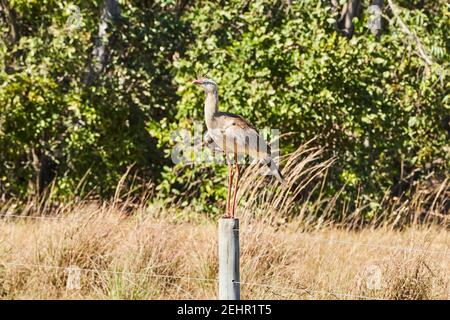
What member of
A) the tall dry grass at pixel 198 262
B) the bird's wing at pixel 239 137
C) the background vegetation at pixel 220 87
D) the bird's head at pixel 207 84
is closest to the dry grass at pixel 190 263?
Answer: the tall dry grass at pixel 198 262

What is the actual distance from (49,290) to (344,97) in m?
4.87

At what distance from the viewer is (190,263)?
836 cm

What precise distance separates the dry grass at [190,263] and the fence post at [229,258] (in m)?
1.74

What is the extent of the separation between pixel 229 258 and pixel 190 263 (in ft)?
7.95

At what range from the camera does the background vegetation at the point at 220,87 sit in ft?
38.3

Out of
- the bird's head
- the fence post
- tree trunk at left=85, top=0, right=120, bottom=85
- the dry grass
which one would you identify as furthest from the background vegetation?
Result: the fence post

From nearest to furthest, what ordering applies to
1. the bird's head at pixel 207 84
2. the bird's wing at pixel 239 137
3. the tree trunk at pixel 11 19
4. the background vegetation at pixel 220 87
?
1. the bird's wing at pixel 239 137
2. the bird's head at pixel 207 84
3. the background vegetation at pixel 220 87
4. the tree trunk at pixel 11 19

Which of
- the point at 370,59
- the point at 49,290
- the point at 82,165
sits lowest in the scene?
the point at 49,290

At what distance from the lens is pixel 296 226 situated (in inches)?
356

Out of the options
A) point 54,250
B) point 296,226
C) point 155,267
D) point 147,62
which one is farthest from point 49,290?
point 147,62

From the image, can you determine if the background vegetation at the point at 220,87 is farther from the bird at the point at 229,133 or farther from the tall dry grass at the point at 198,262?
the bird at the point at 229,133

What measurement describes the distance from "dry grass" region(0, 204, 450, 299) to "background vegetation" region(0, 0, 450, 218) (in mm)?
2613

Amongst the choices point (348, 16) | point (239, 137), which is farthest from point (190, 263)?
point (348, 16)
